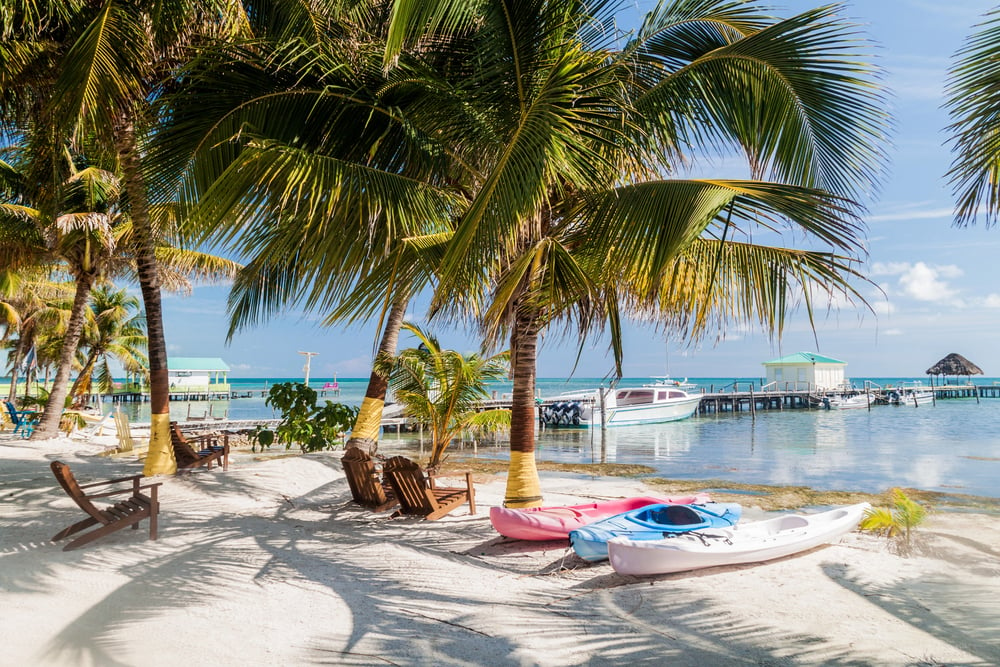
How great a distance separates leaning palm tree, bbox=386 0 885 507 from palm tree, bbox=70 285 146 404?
28.5 m

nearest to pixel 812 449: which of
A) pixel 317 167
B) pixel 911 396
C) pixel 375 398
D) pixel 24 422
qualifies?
pixel 375 398

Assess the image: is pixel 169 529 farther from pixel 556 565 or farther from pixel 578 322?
pixel 578 322

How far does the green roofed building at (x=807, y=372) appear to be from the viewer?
5866 cm

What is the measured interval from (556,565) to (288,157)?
4.54 metres

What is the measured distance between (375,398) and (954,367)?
224 ft

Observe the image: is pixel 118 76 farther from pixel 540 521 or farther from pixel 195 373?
pixel 195 373

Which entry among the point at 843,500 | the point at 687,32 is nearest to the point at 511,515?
the point at 687,32

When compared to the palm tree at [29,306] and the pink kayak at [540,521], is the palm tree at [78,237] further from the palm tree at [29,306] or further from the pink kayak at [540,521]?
the pink kayak at [540,521]

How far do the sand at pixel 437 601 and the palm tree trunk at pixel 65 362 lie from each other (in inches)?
386

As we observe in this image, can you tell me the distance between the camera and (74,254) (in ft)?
53.7

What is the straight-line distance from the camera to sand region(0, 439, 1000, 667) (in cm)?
407

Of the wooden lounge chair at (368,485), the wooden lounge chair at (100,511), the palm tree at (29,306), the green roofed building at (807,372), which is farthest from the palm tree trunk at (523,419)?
the green roofed building at (807,372)

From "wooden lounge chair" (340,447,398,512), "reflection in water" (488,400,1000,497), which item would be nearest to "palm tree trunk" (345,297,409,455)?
"wooden lounge chair" (340,447,398,512)

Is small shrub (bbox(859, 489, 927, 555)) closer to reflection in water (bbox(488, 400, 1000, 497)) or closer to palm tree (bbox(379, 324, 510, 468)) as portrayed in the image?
palm tree (bbox(379, 324, 510, 468))
